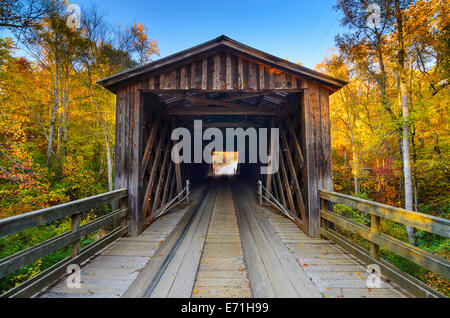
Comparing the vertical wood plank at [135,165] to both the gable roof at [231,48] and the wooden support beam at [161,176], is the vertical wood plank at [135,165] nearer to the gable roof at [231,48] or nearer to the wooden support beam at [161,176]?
the gable roof at [231,48]

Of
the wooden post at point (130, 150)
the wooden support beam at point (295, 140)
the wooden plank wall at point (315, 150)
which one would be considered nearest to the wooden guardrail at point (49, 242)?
the wooden post at point (130, 150)

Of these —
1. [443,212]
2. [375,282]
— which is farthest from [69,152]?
[443,212]

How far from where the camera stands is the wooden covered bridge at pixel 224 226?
2027 mm

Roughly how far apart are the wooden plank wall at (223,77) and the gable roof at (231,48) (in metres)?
0.13

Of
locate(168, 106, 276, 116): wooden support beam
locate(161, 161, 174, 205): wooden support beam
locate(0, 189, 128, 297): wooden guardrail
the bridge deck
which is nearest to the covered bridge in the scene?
the bridge deck

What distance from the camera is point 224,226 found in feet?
14.3

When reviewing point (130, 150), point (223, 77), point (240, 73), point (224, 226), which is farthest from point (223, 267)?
point (240, 73)

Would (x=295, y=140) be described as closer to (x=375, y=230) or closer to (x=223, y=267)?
(x=375, y=230)

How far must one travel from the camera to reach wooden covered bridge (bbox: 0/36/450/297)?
203 centimetres

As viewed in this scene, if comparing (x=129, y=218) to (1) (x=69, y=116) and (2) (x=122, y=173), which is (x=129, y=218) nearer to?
(2) (x=122, y=173)

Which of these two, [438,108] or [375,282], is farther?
[438,108]

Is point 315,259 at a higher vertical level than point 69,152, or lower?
lower
